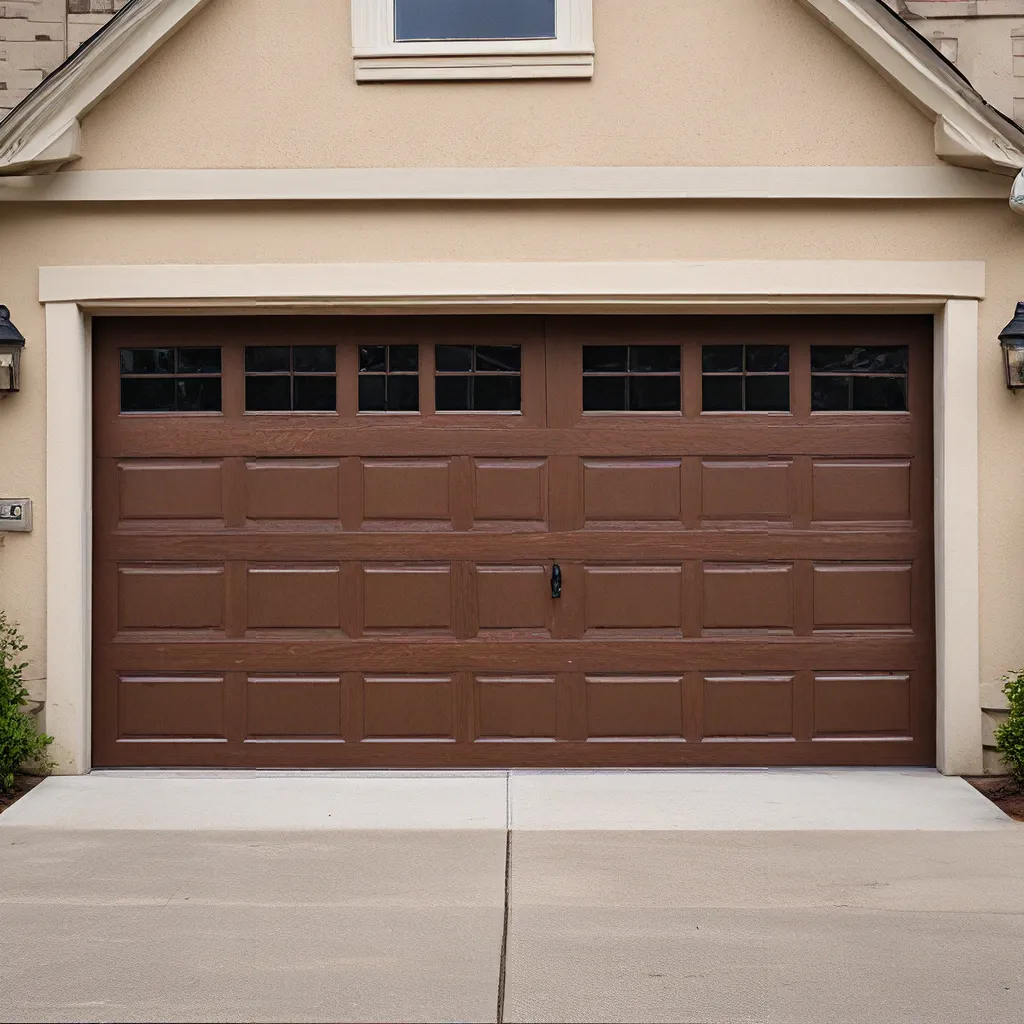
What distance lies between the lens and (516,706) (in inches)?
271

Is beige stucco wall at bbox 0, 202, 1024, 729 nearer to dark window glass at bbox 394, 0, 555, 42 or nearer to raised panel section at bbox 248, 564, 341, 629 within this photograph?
dark window glass at bbox 394, 0, 555, 42

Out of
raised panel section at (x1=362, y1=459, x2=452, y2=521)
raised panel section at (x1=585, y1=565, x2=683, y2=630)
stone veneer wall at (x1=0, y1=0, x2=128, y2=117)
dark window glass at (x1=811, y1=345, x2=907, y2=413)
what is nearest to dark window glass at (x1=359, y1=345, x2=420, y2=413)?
raised panel section at (x1=362, y1=459, x2=452, y2=521)

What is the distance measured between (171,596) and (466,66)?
11.1 ft

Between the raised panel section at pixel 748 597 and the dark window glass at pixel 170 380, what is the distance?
303cm

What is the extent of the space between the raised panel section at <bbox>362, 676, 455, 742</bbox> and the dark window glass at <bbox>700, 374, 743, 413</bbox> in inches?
85.6

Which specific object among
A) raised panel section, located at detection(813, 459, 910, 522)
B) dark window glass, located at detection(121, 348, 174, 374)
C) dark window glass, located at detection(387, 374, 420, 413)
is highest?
dark window glass, located at detection(121, 348, 174, 374)

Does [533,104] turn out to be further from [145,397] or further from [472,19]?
[145,397]

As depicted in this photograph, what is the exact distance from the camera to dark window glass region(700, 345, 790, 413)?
688 centimetres

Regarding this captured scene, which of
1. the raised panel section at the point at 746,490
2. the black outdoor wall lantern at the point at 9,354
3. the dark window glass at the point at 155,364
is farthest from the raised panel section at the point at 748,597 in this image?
the black outdoor wall lantern at the point at 9,354

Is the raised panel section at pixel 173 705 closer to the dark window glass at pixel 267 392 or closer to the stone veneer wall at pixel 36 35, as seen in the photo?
the dark window glass at pixel 267 392

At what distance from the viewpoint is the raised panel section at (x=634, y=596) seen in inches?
270

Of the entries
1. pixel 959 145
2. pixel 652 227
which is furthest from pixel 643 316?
pixel 959 145

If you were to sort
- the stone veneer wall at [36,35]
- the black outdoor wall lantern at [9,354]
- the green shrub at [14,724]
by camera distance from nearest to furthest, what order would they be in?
the green shrub at [14,724] < the black outdoor wall lantern at [9,354] < the stone veneer wall at [36,35]

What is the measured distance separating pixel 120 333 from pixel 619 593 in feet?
10.6
